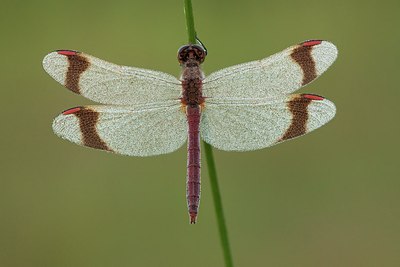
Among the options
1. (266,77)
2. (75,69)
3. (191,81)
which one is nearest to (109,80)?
(75,69)

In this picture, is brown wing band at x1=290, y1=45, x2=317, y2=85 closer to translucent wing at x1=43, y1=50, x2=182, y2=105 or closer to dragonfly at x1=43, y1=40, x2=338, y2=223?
dragonfly at x1=43, y1=40, x2=338, y2=223

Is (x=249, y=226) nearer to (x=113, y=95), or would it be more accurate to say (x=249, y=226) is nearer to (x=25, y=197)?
(x=25, y=197)

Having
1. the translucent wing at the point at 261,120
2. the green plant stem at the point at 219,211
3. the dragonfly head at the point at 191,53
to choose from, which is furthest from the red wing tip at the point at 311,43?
the green plant stem at the point at 219,211

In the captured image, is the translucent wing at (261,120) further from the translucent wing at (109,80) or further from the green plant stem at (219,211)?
the green plant stem at (219,211)

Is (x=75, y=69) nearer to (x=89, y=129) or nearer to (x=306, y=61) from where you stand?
(x=89, y=129)

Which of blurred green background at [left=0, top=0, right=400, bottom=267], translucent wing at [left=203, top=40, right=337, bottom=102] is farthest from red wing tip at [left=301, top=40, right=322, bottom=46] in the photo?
blurred green background at [left=0, top=0, right=400, bottom=267]

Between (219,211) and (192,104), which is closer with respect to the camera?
(219,211)
